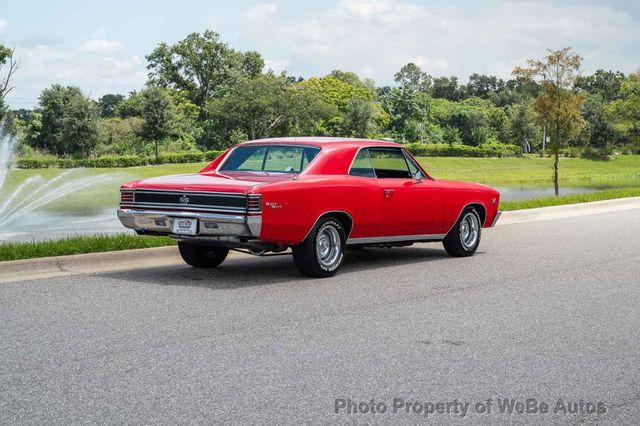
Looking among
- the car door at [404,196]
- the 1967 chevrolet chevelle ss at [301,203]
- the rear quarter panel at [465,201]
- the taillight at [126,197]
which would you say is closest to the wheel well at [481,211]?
the rear quarter panel at [465,201]

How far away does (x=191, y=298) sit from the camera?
8.76 metres

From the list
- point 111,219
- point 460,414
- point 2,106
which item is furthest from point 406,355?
point 2,106

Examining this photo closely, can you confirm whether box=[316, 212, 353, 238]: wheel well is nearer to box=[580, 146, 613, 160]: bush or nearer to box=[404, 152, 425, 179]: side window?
box=[404, 152, 425, 179]: side window

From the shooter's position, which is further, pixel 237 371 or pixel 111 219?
pixel 111 219

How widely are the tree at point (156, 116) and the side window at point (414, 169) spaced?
4931 centimetres

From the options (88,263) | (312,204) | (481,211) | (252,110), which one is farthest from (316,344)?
(252,110)

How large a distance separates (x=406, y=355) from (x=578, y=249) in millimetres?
7753

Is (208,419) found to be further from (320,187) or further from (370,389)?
(320,187)

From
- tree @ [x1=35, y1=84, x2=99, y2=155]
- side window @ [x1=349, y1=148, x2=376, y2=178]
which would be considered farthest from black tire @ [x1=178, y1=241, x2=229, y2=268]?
tree @ [x1=35, y1=84, x2=99, y2=155]

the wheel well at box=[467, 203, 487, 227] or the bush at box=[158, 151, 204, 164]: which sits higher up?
the bush at box=[158, 151, 204, 164]

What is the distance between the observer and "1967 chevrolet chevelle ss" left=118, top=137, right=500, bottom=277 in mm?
9445

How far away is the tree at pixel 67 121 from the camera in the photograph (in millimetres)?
57562

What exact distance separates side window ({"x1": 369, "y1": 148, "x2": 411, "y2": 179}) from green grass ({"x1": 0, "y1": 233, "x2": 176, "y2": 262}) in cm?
321

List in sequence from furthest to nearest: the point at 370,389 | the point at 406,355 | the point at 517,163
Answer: the point at 517,163
the point at 406,355
the point at 370,389
